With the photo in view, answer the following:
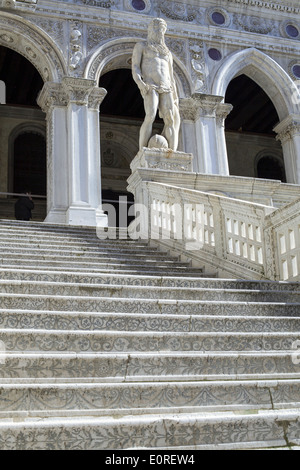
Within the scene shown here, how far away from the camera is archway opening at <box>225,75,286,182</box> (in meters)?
22.2

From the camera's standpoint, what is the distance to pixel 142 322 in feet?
15.8

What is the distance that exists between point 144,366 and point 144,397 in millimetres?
373

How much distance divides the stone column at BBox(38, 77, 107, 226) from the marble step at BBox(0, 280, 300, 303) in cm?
790

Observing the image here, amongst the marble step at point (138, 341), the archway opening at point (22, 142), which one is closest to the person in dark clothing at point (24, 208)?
the archway opening at point (22, 142)

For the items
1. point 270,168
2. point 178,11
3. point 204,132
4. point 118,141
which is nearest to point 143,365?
point 204,132

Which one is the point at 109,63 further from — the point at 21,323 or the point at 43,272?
the point at 21,323

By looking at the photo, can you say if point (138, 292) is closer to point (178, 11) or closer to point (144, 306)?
point (144, 306)

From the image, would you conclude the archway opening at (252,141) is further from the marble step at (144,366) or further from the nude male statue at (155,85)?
the marble step at (144,366)

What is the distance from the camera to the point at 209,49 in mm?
16250

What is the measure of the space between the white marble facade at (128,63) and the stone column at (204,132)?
0.08ft

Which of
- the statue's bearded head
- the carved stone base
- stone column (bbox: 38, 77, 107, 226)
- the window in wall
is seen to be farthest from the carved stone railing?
the window in wall

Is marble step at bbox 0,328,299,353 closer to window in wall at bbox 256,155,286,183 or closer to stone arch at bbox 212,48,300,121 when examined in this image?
stone arch at bbox 212,48,300,121

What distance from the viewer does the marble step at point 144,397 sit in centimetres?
361

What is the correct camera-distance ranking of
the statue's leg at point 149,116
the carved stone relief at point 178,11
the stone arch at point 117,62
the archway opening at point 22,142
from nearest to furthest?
1. the statue's leg at point 149,116
2. the stone arch at point 117,62
3. the carved stone relief at point 178,11
4. the archway opening at point 22,142
